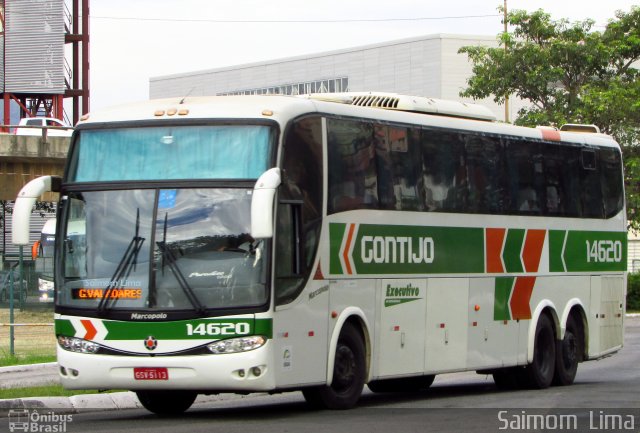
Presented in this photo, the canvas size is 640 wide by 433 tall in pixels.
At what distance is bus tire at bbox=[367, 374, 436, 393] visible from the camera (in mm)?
18547

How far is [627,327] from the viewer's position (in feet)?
122

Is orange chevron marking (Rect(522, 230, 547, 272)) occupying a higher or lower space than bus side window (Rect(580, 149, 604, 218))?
lower

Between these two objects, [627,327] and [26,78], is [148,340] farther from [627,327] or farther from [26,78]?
[26,78]

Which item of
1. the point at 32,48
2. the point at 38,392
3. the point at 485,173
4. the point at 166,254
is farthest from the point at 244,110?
the point at 32,48

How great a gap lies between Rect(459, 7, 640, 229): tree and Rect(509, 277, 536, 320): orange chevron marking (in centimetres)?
2287

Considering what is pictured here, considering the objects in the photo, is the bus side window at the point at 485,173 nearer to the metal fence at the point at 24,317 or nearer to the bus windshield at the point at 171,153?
the bus windshield at the point at 171,153

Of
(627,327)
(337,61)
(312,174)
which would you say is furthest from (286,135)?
(337,61)

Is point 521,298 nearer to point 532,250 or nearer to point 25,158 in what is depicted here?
point 532,250

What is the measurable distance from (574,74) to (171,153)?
30942 mm

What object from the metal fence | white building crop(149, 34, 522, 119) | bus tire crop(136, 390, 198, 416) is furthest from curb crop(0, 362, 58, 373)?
white building crop(149, 34, 522, 119)

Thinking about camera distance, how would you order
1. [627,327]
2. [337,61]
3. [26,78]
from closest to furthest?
[627,327], [26,78], [337,61]

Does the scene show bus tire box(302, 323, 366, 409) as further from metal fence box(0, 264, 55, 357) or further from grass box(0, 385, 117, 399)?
metal fence box(0, 264, 55, 357)

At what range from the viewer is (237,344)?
1316 cm

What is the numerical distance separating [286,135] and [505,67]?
1159 inches
